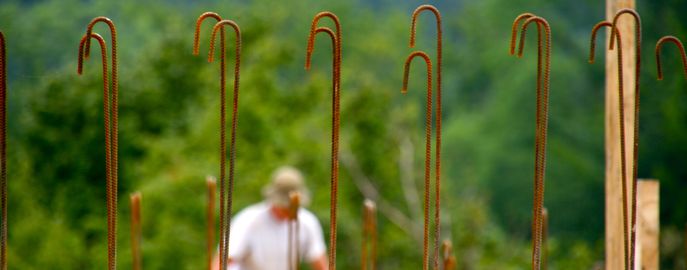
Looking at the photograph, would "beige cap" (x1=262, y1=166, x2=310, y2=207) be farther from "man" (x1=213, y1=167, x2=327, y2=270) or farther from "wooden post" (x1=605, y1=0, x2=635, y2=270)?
"wooden post" (x1=605, y1=0, x2=635, y2=270)

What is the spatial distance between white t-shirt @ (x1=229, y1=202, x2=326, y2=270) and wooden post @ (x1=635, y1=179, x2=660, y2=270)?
1.51 meters

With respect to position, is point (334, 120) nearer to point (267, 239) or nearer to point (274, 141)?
point (267, 239)

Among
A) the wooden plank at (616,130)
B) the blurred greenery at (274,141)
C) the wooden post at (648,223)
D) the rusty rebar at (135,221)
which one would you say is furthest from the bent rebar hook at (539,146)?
the blurred greenery at (274,141)

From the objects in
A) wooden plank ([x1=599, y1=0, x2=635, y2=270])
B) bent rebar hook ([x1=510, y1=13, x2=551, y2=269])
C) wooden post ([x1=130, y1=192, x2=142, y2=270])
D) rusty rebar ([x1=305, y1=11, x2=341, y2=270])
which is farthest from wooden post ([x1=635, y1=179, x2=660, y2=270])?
wooden post ([x1=130, y1=192, x2=142, y2=270])

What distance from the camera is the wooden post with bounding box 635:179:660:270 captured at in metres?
2.50

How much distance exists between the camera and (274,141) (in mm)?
11773

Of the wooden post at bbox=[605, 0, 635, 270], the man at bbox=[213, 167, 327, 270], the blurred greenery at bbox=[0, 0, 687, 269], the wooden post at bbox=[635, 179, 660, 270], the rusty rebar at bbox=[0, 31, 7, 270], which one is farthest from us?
the blurred greenery at bbox=[0, 0, 687, 269]

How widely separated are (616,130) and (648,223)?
0.30 m

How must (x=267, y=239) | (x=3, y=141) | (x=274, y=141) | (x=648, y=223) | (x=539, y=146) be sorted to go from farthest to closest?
1. (x=274, y=141)
2. (x=267, y=239)
3. (x=648, y=223)
4. (x=539, y=146)
5. (x=3, y=141)

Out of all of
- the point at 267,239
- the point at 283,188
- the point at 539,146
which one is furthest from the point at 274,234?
the point at 539,146

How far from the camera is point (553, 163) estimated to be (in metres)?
15.0

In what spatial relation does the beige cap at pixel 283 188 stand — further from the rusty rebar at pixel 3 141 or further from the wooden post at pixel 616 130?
the rusty rebar at pixel 3 141

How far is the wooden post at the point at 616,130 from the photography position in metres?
2.35

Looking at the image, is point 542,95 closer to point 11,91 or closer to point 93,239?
point 93,239
